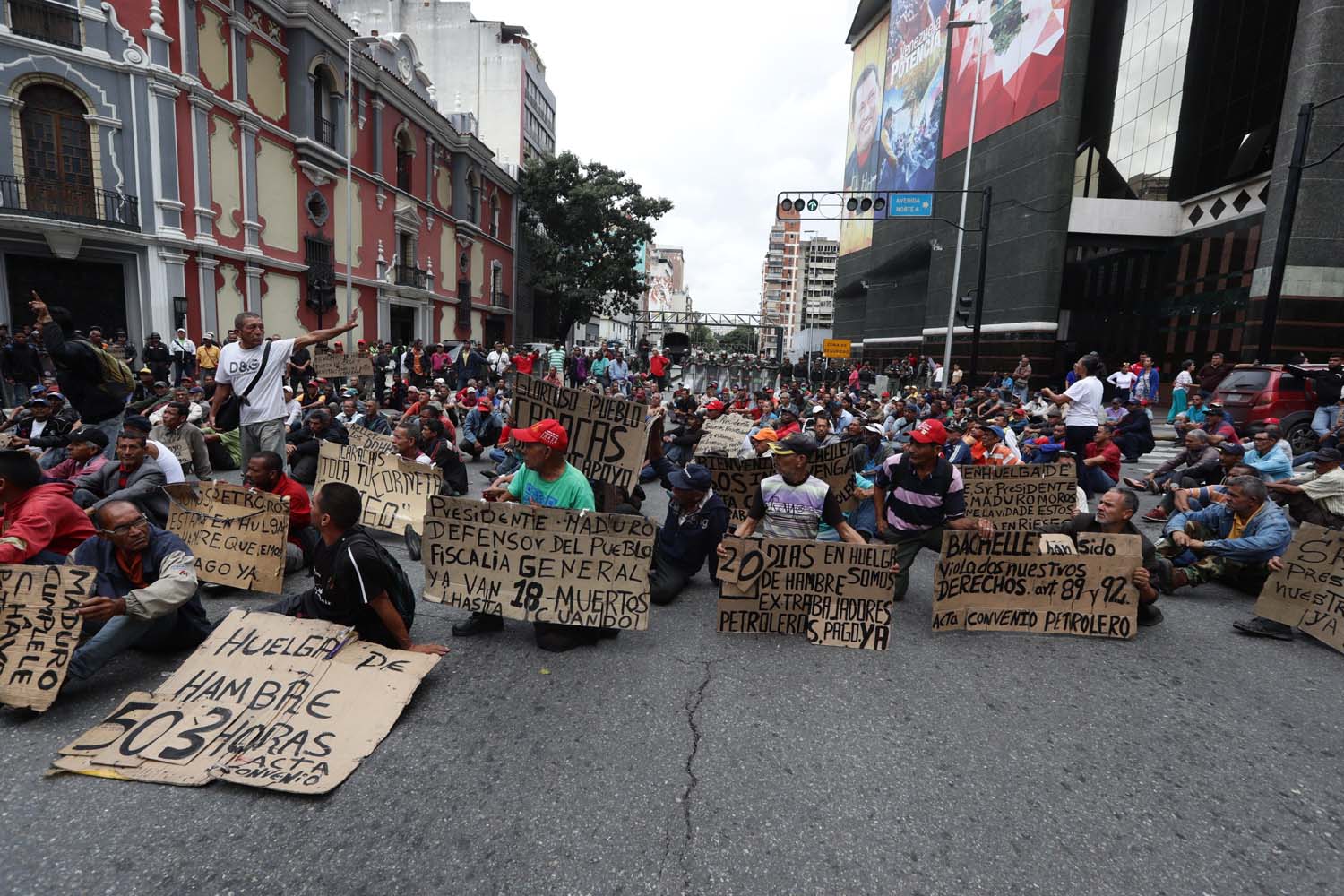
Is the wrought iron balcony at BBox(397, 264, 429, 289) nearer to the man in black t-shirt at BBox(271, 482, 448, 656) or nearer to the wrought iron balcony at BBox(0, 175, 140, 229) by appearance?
the wrought iron balcony at BBox(0, 175, 140, 229)

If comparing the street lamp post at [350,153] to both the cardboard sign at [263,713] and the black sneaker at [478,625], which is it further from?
the cardboard sign at [263,713]

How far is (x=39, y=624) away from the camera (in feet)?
11.5

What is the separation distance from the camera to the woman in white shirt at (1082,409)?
952cm

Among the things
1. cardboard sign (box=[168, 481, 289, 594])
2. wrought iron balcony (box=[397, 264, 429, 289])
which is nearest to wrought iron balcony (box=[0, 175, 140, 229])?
wrought iron balcony (box=[397, 264, 429, 289])

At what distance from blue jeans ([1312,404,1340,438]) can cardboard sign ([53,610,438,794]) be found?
14825 millimetres

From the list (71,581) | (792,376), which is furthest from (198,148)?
(792,376)

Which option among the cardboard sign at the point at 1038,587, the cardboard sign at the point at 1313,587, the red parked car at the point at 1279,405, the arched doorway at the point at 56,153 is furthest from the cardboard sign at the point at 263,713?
the arched doorway at the point at 56,153

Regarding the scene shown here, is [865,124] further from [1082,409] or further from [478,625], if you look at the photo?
[478,625]

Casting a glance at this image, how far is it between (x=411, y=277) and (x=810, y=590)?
3315cm

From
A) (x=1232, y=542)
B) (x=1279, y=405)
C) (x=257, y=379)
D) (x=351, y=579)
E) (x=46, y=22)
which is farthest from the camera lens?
(x=46, y=22)

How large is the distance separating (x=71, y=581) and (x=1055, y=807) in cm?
485

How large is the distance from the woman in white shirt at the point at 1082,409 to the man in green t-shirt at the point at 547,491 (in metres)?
7.49

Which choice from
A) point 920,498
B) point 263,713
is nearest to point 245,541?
point 263,713

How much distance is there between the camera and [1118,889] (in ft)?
8.57
